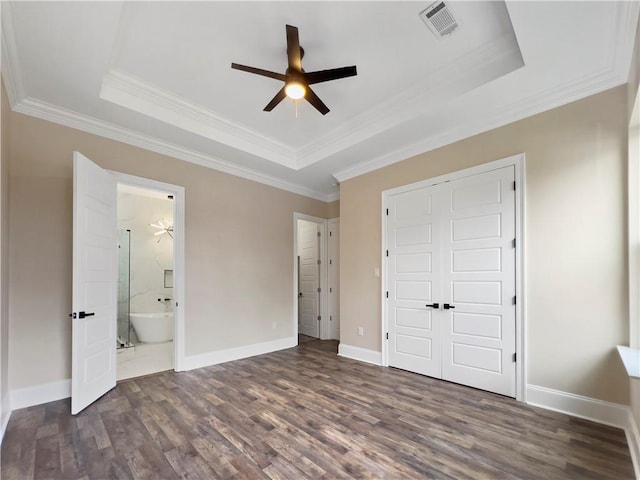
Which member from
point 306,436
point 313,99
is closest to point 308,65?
point 313,99

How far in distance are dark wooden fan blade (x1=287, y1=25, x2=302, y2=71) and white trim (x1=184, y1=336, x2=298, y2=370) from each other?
381 centimetres

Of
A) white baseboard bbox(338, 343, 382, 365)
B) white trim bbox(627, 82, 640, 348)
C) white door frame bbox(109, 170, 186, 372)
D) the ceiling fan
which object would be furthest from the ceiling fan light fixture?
white baseboard bbox(338, 343, 382, 365)

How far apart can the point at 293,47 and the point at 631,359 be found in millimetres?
3337

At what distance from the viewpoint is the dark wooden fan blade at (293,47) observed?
208 centimetres

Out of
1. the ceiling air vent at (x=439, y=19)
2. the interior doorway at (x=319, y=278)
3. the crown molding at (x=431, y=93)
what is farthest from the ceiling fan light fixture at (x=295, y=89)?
the interior doorway at (x=319, y=278)

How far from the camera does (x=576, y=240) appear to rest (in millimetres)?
2646

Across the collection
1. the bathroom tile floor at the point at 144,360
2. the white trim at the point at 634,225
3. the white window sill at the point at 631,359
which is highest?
the white trim at the point at 634,225

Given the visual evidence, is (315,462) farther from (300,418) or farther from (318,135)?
(318,135)

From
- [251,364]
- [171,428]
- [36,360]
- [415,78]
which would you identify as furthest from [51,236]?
[415,78]

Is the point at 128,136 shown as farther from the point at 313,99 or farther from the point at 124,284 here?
the point at 124,284

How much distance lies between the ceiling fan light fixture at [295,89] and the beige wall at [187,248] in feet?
7.76

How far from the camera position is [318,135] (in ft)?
13.5

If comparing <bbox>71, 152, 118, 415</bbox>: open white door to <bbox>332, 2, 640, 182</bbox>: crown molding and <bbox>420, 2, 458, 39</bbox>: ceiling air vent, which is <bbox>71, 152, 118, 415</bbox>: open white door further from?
<bbox>332, 2, 640, 182</bbox>: crown molding

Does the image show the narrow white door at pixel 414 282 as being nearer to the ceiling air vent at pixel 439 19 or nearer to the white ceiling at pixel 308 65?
the white ceiling at pixel 308 65
